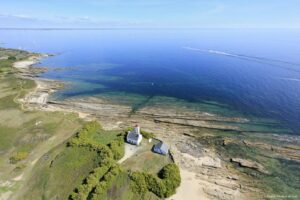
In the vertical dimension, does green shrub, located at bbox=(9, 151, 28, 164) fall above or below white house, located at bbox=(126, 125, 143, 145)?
below

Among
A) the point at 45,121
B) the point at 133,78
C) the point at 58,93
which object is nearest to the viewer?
the point at 45,121

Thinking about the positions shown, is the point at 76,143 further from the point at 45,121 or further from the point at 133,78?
the point at 133,78

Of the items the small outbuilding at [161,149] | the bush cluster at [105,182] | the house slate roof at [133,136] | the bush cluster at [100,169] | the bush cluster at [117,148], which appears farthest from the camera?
the house slate roof at [133,136]

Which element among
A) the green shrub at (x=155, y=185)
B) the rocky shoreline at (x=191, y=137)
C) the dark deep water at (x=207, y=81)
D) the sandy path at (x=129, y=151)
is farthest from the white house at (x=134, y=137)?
the dark deep water at (x=207, y=81)

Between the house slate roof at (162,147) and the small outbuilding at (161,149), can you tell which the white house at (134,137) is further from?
the house slate roof at (162,147)

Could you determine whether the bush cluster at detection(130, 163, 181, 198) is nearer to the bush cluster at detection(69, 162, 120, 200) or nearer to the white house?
the bush cluster at detection(69, 162, 120, 200)

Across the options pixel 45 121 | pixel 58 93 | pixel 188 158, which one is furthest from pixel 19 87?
pixel 188 158

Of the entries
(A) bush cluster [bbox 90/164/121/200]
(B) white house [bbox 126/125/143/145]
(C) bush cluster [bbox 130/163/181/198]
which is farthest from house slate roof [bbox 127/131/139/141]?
(C) bush cluster [bbox 130/163/181/198]
